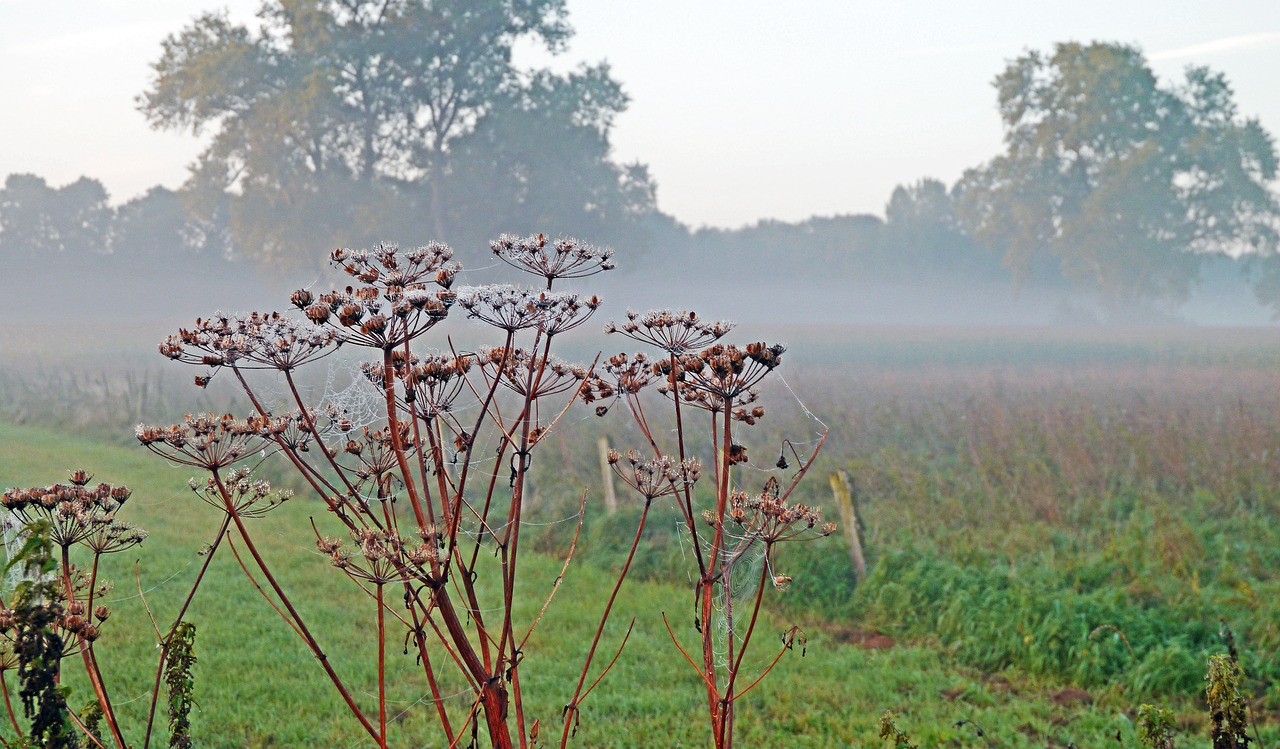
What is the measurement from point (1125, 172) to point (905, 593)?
52.4 meters

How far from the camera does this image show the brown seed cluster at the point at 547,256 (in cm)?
211

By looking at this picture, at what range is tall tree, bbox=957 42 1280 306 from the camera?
54.5m

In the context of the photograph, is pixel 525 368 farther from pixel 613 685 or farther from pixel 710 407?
pixel 613 685

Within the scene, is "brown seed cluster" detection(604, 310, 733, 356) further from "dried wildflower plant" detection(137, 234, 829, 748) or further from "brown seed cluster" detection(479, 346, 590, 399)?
"brown seed cluster" detection(479, 346, 590, 399)

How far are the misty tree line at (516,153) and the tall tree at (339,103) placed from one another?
86 mm

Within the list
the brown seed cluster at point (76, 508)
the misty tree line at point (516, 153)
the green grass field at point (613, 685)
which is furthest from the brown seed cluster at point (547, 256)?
the misty tree line at point (516, 153)

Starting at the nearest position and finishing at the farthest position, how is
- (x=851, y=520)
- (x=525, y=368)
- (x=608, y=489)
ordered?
(x=525, y=368), (x=851, y=520), (x=608, y=489)

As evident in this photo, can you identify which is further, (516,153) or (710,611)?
(516,153)

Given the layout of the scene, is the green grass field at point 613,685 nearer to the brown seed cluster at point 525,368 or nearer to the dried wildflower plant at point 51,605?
the dried wildflower plant at point 51,605

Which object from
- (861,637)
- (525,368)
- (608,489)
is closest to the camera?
(525,368)

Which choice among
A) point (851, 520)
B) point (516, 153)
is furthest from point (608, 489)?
point (516, 153)

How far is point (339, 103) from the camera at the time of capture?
4078 cm

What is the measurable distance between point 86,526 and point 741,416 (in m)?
1.53

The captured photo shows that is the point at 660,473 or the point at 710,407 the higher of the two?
the point at 710,407
